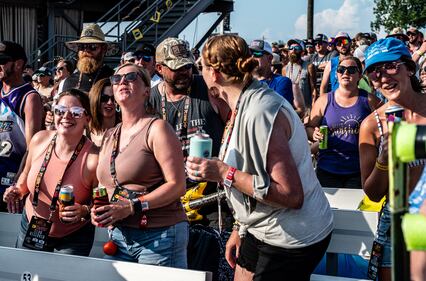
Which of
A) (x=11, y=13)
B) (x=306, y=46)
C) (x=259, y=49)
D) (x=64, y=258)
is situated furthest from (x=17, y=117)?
(x=11, y=13)

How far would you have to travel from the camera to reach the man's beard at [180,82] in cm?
488

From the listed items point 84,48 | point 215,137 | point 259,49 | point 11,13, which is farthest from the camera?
point 11,13

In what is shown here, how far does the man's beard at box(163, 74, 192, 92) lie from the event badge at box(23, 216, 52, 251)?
1.43 metres

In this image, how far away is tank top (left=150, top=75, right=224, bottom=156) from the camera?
480 cm

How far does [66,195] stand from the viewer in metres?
3.72

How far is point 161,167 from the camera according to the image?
11.8 ft

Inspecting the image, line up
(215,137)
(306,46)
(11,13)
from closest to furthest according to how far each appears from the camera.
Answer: (215,137)
(306,46)
(11,13)

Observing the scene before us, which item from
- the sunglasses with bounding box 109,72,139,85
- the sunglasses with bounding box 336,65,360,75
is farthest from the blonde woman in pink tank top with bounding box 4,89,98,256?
the sunglasses with bounding box 336,65,360,75

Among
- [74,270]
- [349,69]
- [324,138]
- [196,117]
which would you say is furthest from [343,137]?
[74,270]

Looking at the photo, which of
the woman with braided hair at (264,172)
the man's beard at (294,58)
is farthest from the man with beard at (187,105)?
the man's beard at (294,58)

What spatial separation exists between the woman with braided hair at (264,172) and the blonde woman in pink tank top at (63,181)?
1.22 meters

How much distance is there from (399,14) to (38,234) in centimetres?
3893

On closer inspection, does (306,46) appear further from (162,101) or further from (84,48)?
(162,101)

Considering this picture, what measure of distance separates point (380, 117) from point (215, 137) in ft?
4.82
